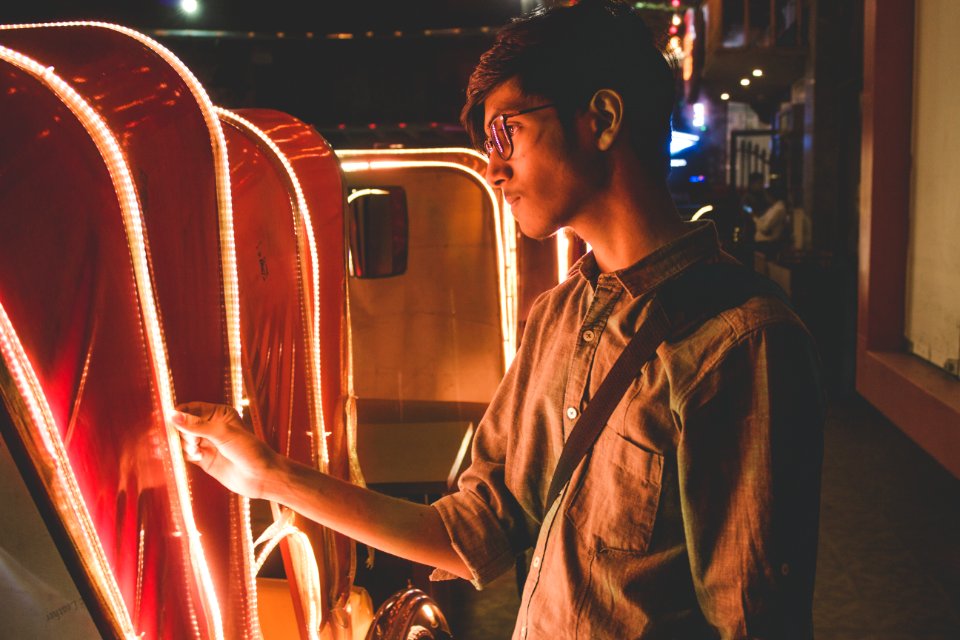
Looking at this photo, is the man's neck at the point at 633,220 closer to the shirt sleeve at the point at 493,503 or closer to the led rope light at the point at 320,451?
the shirt sleeve at the point at 493,503

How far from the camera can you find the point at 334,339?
2.37m

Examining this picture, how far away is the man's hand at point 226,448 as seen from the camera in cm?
123

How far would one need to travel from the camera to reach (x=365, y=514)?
1.44 meters

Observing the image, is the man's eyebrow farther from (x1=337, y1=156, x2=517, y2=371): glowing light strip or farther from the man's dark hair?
(x1=337, y1=156, x2=517, y2=371): glowing light strip

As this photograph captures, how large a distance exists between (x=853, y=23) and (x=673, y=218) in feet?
38.6

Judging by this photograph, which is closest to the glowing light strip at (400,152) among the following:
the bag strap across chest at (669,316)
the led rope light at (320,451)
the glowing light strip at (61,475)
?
the led rope light at (320,451)

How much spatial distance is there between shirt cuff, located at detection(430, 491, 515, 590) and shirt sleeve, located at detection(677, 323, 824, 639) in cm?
44

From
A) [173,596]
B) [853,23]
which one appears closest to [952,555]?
[173,596]

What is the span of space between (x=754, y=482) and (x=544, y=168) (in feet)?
2.02

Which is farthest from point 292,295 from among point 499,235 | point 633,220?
point 499,235

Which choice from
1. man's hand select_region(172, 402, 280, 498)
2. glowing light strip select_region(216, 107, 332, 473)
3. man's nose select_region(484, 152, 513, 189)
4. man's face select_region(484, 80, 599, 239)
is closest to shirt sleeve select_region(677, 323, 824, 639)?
man's face select_region(484, 80, 599, 239)

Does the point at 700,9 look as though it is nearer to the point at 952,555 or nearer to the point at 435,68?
the point at 435,68

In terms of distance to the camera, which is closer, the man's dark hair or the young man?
the young man

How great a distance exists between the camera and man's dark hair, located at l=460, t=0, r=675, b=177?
134 centimetres
